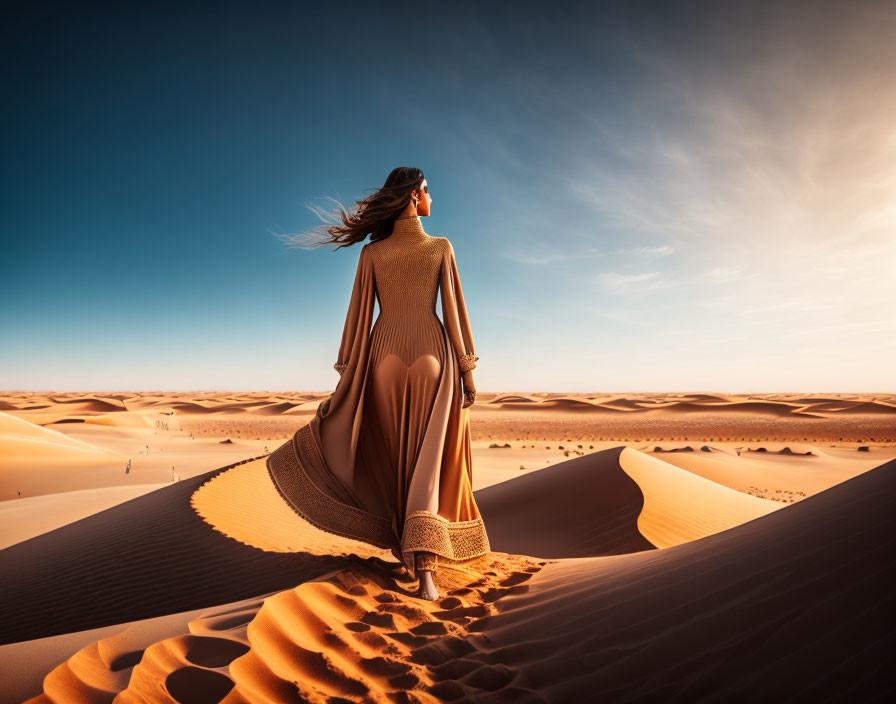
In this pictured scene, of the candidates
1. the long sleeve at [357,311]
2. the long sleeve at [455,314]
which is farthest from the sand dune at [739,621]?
the long sleeve at [357,311]

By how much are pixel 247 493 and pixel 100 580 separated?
2.07m

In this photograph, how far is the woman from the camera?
3580 millimetres

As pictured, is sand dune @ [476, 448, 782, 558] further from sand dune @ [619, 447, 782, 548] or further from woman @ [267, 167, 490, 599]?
woman @ [267, 167, 490, 599]

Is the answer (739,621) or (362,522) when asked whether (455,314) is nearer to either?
(362,522)

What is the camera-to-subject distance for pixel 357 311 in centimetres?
401

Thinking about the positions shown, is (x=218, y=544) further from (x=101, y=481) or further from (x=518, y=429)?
(x=518, y=429)

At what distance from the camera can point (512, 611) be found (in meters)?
2.94

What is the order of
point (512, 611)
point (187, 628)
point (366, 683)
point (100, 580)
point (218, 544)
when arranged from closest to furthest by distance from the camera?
point (366, 683) < point (187, 628) < point (512, 611) < point (100, 580) < point (218, 544)

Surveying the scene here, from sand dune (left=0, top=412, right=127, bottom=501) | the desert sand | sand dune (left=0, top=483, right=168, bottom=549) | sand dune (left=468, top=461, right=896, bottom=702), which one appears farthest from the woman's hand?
sand dune (left=0, top=412, right=127, bottom=501)

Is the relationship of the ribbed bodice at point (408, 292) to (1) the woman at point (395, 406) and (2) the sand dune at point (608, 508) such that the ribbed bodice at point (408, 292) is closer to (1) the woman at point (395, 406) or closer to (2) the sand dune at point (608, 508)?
(1) the woman at point (395, 406)

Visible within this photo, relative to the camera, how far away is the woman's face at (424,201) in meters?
4.07

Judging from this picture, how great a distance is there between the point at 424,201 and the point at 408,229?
0.94 ft

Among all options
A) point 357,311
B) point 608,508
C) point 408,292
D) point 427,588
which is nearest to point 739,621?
point 427,588

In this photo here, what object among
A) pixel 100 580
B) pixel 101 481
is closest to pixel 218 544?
pixel 100 580
